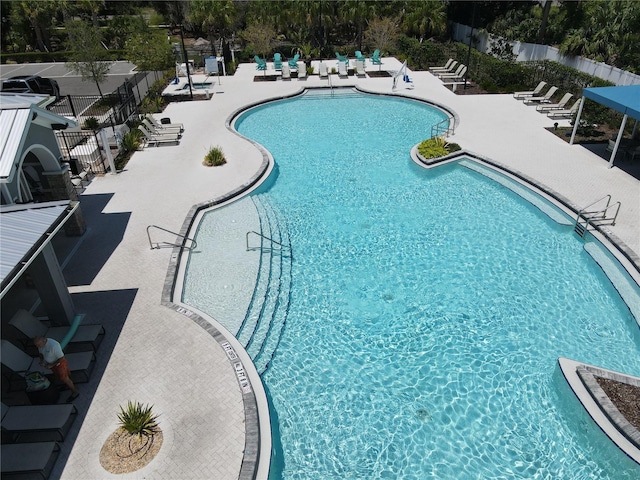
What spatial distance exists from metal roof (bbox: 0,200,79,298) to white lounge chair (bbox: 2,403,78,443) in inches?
95.2

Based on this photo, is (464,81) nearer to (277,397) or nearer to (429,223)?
(429,223)

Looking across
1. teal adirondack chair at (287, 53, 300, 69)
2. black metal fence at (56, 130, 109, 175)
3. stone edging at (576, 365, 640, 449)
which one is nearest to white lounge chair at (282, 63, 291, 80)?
teal adirondack chair at (287, 53, 300, 69)

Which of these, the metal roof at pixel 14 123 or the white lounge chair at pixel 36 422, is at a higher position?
the metal roof at pixel 14 123

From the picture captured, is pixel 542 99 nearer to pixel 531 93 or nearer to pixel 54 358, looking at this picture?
pixel 531 93

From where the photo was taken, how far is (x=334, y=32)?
145ft

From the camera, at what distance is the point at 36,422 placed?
26.0 feet

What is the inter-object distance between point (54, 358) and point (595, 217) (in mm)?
15551

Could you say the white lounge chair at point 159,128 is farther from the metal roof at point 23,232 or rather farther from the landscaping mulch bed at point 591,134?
the landscaping mulch bed at point 591,134

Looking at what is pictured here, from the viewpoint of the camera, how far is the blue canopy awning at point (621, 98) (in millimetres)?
16609

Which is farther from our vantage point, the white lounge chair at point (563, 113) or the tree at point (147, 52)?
the tree at point (147, 52)

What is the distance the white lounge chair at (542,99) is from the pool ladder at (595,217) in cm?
1254

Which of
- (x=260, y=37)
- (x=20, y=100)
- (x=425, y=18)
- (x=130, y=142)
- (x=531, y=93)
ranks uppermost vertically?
(x=20, y=100)

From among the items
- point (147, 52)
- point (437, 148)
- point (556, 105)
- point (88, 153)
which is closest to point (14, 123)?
point (88, 153)

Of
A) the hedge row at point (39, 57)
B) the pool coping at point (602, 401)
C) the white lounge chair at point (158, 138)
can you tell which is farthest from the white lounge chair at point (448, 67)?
the hedge row at point (39, 57)
